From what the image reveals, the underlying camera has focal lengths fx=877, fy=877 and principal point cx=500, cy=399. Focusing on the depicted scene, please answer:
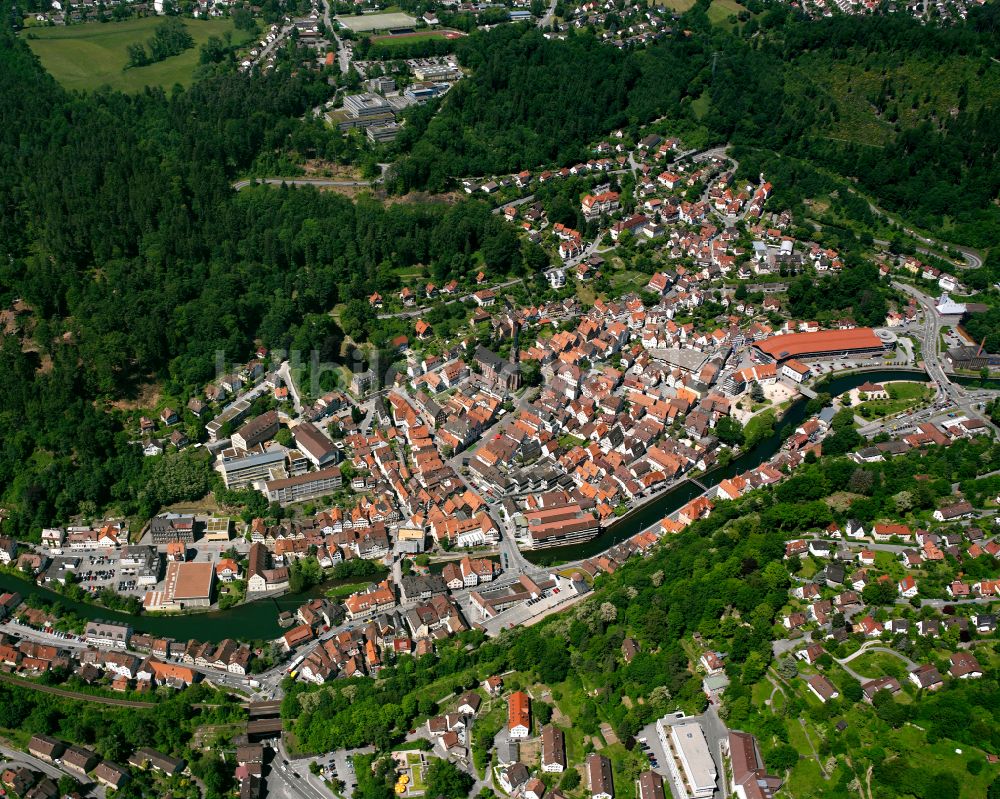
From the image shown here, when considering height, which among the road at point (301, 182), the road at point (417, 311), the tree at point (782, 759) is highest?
the road at point (301, 182)

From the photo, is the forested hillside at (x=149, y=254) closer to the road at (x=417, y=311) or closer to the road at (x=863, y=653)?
the road at (x=417, y=311)

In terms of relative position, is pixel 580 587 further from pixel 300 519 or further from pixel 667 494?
pixel 300 519

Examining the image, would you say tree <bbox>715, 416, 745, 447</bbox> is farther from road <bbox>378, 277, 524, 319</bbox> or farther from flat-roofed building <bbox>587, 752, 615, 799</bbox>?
flat-roofed building <bbox>587, 752, 615, 799</bbox>

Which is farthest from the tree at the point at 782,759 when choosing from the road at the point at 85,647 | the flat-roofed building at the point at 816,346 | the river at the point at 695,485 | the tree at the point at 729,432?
the flat-roofed building at the point at 816,346

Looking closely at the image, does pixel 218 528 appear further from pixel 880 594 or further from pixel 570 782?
pixel 880 594

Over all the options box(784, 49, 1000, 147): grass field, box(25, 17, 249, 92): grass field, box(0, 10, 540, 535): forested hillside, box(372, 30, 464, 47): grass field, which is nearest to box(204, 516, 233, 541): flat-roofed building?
box(0, 10, 540, 535): forested hillside

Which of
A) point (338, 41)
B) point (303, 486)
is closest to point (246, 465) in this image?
point (303, 486)
